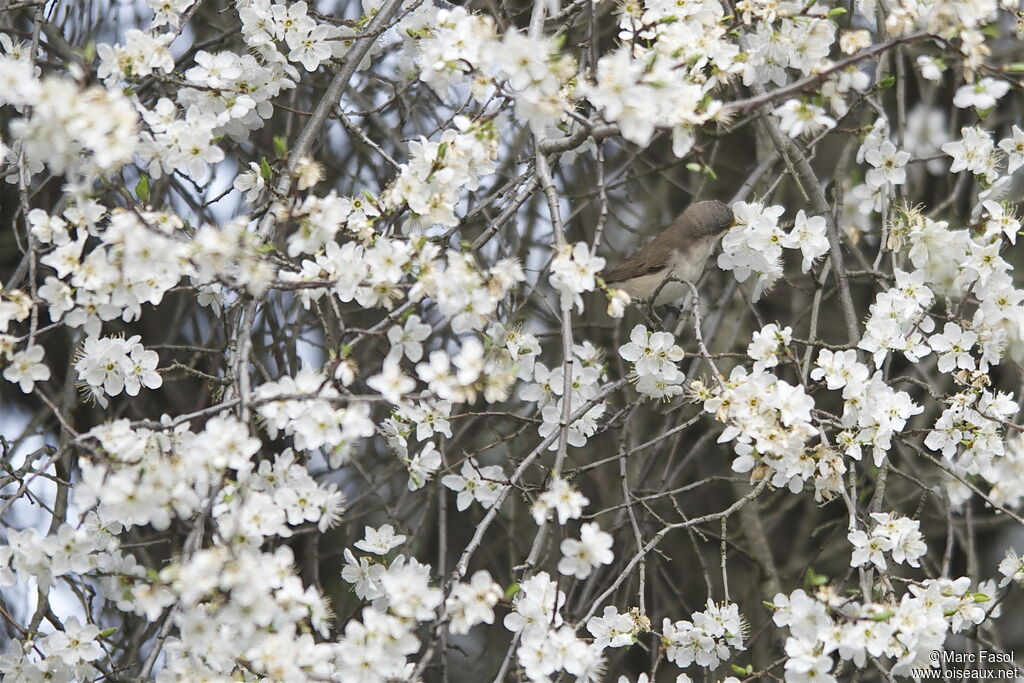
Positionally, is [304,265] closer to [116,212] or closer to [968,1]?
[116,212]

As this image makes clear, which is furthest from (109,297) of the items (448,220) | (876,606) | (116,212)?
(876,606)

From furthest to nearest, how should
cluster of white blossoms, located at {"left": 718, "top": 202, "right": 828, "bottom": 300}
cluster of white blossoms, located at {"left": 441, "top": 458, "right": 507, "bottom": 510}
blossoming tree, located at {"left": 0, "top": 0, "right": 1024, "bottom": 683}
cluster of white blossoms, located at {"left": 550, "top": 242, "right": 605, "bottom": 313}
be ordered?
cluster of white blossoms, located at {"left": 718, "top": 202, "right": 828, "bottom": 300}
cluster of white blossoms, located at {"left": 441, "top": 458, "right": 507, "bottom": 510}
cluster of white blossoms, located at {"left": 550, "top": 242, "right": 605, "bottom": 313}
blossoming tree, located at {"left": 0, "top": 0, "right": 1024, "bottom": 683}

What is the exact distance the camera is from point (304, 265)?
2572 mm

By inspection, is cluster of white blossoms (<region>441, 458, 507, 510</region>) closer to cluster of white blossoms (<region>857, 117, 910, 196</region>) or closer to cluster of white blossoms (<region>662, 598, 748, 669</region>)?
cluster of white blossoms (<region>662, 598, 748, 669</region>)

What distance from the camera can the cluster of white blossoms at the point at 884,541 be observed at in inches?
108

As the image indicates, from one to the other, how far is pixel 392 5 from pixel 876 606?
7.23ft

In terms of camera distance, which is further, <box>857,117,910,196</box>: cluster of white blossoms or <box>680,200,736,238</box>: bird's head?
<box>680,200,736,238</box>: bird's head

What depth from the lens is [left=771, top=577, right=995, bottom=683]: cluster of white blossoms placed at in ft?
8.03

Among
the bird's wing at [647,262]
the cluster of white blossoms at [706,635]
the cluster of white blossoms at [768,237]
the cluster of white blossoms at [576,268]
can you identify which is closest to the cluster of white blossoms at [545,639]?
the cluster of white blossoms at [706,635]

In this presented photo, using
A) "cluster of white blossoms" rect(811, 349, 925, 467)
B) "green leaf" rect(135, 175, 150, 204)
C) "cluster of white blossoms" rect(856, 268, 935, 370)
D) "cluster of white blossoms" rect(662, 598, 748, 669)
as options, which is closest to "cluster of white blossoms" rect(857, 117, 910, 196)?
"cluster of white blossoms" rect(856, 268, 935, 370)

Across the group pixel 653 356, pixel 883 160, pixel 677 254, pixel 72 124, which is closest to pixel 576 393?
pixel 653 356

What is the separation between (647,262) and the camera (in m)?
4.66

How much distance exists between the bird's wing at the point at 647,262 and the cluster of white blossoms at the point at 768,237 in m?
1.20

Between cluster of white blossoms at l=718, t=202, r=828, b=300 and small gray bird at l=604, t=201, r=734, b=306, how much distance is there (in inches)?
36.3
